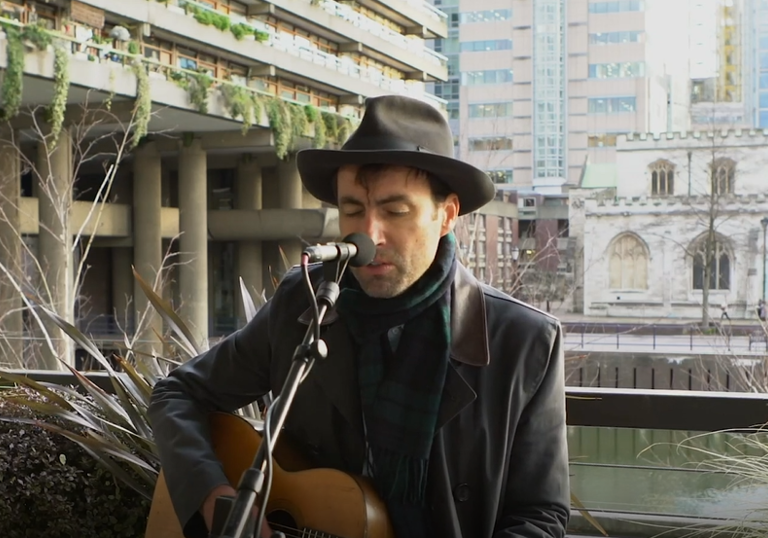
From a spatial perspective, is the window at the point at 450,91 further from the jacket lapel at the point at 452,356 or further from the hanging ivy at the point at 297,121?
the jacket lapel at the point at 452,356

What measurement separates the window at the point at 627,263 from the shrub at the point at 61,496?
→ 35911 mm

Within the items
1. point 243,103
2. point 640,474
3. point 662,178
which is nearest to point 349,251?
point 640,474

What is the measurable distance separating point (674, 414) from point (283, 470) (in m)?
1.58

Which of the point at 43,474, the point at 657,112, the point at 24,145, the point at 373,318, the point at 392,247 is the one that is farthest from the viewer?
the point at 657,112

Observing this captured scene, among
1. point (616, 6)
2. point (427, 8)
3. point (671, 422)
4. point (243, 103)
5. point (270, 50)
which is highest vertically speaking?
point (616, 6)

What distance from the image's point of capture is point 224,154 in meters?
27.1

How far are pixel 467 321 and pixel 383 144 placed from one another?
38cm

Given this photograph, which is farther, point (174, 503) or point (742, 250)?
point (742, 250)

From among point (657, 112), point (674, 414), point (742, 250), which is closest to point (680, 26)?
point (657, 112)

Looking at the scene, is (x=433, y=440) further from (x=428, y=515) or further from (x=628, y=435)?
(x=628, y=435)

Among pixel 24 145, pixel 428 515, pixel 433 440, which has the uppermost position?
pixel 24 145

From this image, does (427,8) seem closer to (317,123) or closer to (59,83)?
(317,123)

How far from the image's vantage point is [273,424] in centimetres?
136

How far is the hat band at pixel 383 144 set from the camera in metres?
1.76
